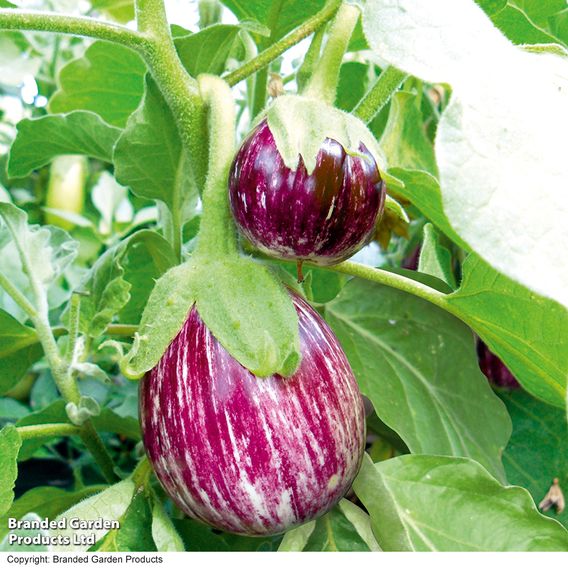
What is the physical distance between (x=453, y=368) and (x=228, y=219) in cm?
23

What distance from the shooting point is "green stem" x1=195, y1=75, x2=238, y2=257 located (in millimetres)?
481

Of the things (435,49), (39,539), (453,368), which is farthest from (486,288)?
(39,539)

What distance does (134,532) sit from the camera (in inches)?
19.5

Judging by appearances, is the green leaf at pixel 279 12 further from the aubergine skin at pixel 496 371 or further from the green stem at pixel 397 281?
the aubergine skin at pixel 496 371

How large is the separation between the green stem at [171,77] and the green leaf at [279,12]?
167 mm

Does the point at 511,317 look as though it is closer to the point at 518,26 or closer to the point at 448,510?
the point at 448,510

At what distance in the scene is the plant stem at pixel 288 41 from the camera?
21.3 inches

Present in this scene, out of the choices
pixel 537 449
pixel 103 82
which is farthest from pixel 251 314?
pixel 103 82

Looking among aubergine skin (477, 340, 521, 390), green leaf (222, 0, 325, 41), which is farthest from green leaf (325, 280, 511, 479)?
green leaf (222, 0, 325, 41)

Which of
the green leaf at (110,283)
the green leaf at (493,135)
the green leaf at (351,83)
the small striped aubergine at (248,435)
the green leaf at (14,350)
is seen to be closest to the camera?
the green leaf at (493,135)

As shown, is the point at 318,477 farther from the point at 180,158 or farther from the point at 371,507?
the point at 180,158

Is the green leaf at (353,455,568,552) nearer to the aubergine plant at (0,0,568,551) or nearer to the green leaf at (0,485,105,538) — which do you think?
the aubergine plant at (0,0,568,551)

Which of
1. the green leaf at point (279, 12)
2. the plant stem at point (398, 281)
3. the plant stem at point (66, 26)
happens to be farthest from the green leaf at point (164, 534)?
the green leaf at point (279, 12)

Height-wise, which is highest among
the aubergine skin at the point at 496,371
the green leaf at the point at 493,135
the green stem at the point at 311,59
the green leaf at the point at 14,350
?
the green leaf at the point at 493,135
